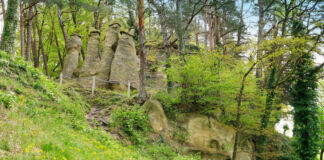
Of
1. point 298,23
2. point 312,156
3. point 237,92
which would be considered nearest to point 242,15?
point 298,23

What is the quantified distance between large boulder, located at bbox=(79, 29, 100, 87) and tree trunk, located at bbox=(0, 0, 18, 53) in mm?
7763

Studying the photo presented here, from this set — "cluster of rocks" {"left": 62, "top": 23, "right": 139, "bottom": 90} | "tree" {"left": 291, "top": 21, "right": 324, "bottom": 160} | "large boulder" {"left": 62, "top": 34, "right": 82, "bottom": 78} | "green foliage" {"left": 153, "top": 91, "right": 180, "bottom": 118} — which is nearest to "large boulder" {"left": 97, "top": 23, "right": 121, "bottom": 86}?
"cluster of rocks" {"left": 62, "top": 23, "right": 139, "bottom": 90}

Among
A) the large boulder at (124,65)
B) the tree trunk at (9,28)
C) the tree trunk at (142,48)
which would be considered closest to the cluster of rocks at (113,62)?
the large boulder at (124,65)

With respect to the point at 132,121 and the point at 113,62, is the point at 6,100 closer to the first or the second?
the point at 132,121

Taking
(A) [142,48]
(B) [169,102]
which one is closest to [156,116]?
(B) [169,102]

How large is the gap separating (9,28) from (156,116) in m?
7.27

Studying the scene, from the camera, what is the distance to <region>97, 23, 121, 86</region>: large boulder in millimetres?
16172

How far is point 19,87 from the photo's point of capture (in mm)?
6809

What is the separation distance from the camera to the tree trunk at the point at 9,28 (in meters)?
8.11

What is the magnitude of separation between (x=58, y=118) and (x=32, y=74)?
Result: 288cm

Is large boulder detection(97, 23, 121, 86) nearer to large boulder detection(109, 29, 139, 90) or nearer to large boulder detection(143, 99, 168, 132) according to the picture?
large boulder detection(109, 29, 139, 90)

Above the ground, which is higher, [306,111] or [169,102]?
[169,102]

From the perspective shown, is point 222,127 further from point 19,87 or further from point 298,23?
point 19,87

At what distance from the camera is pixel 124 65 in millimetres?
15977
